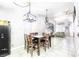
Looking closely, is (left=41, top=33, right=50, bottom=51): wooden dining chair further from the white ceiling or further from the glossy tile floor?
the white ceiling

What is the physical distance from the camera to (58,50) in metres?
2.12

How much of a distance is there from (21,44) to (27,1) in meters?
0.59

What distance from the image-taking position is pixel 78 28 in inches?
83.6

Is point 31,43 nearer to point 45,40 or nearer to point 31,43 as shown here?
point 31,43

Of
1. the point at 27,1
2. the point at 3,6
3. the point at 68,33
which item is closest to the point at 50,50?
the point at 68,33

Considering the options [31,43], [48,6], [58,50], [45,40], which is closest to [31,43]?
[31,43]

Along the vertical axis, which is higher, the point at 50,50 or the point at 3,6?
the point at 3,6

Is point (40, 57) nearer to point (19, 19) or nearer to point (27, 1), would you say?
point (19, 19)

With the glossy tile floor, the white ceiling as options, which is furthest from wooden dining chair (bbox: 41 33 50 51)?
the white ceiling

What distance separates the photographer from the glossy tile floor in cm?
210

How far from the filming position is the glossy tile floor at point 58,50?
210 cm

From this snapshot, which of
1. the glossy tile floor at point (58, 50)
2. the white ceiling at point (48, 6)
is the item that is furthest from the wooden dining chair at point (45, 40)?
the white ceiling at point (48, 6)

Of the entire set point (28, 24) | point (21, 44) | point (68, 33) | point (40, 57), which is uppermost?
point (28, 24)

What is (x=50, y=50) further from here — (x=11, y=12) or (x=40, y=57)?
(x=11, y=12)
